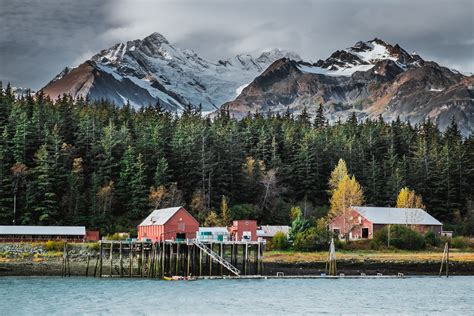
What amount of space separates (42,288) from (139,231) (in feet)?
95.1

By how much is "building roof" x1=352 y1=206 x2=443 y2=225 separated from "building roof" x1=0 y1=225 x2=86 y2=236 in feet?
128

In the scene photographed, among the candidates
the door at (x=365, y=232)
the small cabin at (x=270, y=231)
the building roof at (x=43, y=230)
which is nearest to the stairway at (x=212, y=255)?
the small cabin at (x=270, y=231)

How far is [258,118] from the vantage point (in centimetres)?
15788

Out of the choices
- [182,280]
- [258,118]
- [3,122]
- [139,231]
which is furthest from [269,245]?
[258,118]

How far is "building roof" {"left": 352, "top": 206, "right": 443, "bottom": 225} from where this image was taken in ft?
351

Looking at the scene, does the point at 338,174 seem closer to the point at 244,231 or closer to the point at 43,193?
the point at 244,231

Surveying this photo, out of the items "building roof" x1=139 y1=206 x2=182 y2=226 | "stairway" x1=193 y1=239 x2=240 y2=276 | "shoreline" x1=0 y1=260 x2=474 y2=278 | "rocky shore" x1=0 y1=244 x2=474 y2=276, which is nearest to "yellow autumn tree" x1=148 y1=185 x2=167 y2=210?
"building roof" x1=139 y1=206 x2=182 y2=226

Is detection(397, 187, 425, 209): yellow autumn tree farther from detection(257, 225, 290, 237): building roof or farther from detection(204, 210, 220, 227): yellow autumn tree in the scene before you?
detection(204, 210, 220, 227): yellow autumn tree

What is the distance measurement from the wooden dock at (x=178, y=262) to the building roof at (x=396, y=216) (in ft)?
85.9

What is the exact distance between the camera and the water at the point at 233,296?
5512 centimetres

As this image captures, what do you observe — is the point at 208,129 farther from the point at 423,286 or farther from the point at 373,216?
the point at 423,286

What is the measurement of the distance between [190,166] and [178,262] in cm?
3956

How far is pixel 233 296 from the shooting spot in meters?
62.4

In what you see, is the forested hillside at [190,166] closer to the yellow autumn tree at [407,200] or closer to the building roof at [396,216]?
the yellow autumn tree at [407,200]
